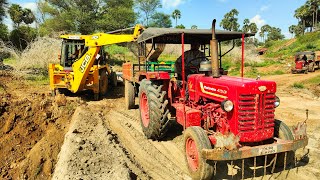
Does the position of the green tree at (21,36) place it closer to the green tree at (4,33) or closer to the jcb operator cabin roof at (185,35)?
the green tree at (4,33)

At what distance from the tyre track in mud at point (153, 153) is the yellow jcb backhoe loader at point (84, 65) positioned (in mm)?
2960

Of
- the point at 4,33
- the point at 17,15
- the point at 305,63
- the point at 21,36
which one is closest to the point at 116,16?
the point at 21,36

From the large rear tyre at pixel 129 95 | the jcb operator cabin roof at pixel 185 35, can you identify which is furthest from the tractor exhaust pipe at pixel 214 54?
the large rear tyre at pixel 129 95

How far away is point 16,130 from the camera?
7703mm

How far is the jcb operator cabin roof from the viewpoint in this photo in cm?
579

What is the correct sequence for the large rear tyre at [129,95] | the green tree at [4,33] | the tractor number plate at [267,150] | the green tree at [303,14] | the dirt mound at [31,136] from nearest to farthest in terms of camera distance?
1. the tractor number plate at [267,150]
2. the dirt mound at [31,136]
3. the large rear tyre at [129,95]
4. the green tree at [4,33]
5. the green tree at [303,14]

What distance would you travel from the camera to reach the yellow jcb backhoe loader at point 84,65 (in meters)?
10.1

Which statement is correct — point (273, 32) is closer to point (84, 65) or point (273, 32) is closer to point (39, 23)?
point (39, 23)

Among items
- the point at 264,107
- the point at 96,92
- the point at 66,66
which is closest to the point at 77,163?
the point at 264,107

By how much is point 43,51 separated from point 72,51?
24.6 feet

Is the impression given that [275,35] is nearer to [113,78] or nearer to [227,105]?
[113,78]

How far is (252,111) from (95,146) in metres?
3.00

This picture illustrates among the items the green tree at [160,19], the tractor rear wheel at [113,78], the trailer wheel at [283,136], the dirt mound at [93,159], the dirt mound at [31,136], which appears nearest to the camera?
the dirt mound at [93,159]

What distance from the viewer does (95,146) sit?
5.77 metres
